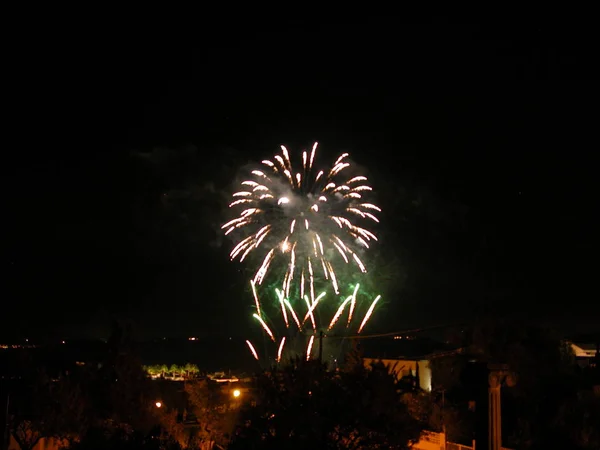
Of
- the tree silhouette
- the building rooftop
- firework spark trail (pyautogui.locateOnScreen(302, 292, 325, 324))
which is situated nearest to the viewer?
the tree silhouette

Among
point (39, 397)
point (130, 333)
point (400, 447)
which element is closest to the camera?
point (400, 447)

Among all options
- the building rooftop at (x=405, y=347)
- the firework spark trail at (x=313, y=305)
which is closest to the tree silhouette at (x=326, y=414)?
the firework spark trail at (x=313, y=305)

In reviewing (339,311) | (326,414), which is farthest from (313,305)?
(326,414)

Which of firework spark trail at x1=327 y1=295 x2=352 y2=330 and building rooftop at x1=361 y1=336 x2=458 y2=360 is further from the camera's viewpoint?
building rooftop at x1=361 y1=336 x2=458 y2=360

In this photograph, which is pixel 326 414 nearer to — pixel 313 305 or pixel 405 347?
pixel 313 305

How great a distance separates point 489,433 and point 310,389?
13.8 ft

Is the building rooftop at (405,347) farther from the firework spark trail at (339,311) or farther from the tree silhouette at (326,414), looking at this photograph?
the tree silhouette at (326,414)

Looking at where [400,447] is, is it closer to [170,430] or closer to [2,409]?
[2,409]

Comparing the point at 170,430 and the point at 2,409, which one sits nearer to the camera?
the point at 2,409

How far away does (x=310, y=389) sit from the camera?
48.3 feet

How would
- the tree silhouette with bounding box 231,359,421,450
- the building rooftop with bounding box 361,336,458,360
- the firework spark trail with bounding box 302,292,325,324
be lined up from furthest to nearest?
the building rooftop with bounding box 361,336,458,360, the firework spark trail with bounding box 302,292,325,324, the tree silhouette with bounding box 231,359,421,450

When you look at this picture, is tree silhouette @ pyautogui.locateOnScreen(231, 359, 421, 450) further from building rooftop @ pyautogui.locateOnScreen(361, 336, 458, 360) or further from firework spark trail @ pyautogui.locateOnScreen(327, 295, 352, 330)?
building rooftop @ pyautogui.locateOnScreen(361, 336, 458, 360)

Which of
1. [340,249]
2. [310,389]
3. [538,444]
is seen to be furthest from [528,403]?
[310,389]

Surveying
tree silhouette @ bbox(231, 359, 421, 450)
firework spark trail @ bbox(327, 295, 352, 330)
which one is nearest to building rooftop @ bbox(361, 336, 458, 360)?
firework spark trail @ bbox(327, 295, 352, 330)
